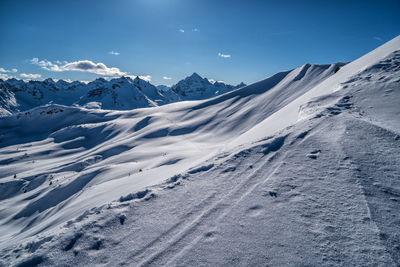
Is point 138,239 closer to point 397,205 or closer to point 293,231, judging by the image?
point 293,231

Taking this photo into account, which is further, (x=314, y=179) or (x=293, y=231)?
(x=314, y=179)

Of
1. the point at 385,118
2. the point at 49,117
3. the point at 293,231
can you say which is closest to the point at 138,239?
the point at 293,231

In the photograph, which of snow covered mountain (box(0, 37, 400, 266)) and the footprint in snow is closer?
snow covered mountain (box(0, 37, 400, 266))

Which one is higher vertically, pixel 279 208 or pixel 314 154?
pixel 314 154

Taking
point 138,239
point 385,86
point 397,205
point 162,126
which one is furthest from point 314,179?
point 162,126

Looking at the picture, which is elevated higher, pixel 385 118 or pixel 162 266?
pixel 385 118

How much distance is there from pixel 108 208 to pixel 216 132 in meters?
12.9

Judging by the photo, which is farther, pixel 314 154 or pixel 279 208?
pixel 314 154

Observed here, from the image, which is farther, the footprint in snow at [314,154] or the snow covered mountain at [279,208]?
the footprint in snow at [314,154]

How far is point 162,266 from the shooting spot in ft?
8.07

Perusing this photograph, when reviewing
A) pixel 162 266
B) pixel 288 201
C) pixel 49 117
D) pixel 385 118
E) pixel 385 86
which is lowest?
pixel 162 266

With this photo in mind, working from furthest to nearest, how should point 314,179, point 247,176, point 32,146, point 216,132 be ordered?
point 32,146
point 216,132
point 247,176
point 314,179

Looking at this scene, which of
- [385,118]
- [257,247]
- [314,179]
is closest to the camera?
[257,247]

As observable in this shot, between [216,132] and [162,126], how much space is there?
6297 mm
